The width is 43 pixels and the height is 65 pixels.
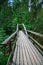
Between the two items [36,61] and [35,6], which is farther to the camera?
[35,6]

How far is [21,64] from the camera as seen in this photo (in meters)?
4.92

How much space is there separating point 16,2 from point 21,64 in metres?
22.4

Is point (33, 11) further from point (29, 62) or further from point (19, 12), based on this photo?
point (29, 62)

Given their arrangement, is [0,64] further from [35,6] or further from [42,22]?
[35,6]

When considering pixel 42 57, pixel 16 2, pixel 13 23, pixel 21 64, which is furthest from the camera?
pixel 16 2

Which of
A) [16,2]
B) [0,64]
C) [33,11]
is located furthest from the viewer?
[16,2]

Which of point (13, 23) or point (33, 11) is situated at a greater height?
point (33, 11)

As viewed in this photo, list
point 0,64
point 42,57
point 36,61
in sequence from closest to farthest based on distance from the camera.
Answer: point 36,61 < point 42,57 < point 0,64

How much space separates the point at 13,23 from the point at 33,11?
4690 millimetres

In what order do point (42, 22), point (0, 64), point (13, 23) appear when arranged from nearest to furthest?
1. point (0, 64)
2. point (42, 22)
3. point (13, 23)

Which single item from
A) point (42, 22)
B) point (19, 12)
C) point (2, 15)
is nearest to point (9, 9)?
point (19, 12)

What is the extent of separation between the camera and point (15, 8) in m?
27.2

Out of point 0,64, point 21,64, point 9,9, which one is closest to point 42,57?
point 21,64

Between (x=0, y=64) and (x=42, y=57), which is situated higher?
(x=42, y=57)
